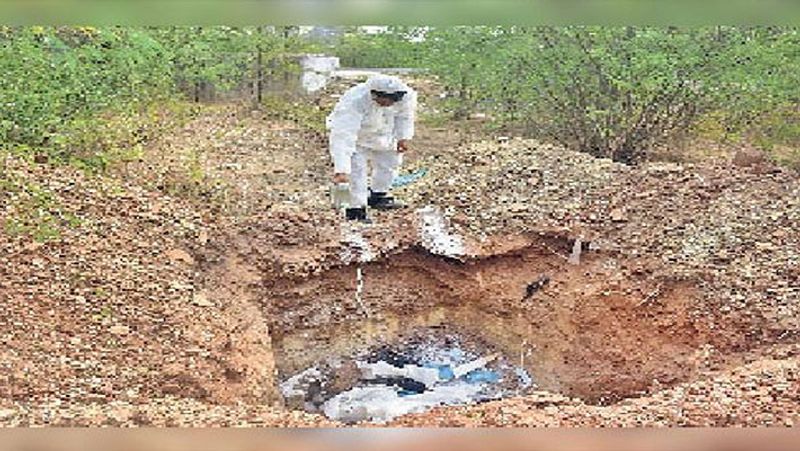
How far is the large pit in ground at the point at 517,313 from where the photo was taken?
5715 mm

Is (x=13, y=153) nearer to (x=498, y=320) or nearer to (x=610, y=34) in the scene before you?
(x=498, y=320)

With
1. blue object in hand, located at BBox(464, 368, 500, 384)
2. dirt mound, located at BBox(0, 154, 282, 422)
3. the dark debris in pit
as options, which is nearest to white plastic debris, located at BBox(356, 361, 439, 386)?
the dark debris in pit

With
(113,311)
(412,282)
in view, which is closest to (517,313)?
(412,282)

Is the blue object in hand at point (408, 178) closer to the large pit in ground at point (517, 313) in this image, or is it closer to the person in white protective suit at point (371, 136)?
the person in white protective suit at point (371, 136)

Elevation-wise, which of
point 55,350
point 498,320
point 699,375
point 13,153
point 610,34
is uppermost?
point 610,34

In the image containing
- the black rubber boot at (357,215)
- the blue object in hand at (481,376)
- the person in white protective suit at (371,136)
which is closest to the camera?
the person in white protective suit at (371,136)

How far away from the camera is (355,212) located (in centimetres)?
660

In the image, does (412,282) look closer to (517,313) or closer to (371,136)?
(517,313)

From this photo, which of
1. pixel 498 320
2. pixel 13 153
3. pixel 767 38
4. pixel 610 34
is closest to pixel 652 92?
pixel 610 34

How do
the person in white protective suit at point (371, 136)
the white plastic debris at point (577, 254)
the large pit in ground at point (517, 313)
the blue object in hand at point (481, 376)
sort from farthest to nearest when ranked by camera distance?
the white plastic debris at point (577, 254)
the blue object in hand at point (481, 376)
the person in white protective suit at point (371, 136)
the large pit in ground at point (517, 313)

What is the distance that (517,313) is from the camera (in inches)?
251

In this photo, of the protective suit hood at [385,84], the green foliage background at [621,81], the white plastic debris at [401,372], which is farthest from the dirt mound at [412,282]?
the protective suit hood at [385,84]

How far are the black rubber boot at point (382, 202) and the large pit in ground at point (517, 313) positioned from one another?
19.4 inches

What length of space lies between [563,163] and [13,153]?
12.6 feet
